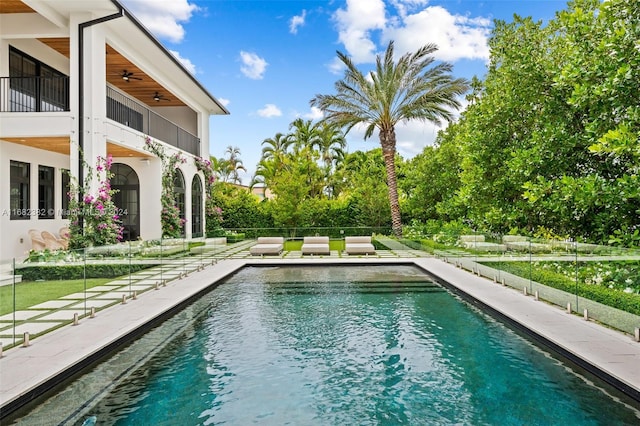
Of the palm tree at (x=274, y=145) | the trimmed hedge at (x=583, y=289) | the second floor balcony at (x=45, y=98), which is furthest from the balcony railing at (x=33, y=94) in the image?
the palm tree at (x=274, y=145)

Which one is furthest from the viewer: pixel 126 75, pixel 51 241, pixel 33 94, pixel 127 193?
pixel 127 193

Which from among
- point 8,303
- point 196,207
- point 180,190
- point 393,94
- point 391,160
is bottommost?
point 8,303

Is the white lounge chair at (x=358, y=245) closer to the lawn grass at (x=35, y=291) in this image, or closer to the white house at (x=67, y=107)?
the white house at (x=67, y=107)

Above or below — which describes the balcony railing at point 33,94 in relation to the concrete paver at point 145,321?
above

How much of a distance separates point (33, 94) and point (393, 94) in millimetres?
15589

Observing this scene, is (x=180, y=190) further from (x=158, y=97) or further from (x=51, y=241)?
(x=51, y=241)

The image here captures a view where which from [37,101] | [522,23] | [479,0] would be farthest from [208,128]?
[522,23]

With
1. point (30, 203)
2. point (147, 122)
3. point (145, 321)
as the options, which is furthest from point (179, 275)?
point (147, 122)

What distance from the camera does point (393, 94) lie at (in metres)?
23.6

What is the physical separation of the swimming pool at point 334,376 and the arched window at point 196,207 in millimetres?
15086

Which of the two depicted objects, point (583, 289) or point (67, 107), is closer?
point (583, 289)

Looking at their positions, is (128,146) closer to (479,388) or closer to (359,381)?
(359,381)

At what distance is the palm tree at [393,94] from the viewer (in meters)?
23.3

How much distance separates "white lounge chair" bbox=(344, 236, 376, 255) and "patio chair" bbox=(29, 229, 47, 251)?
12.1 metres
